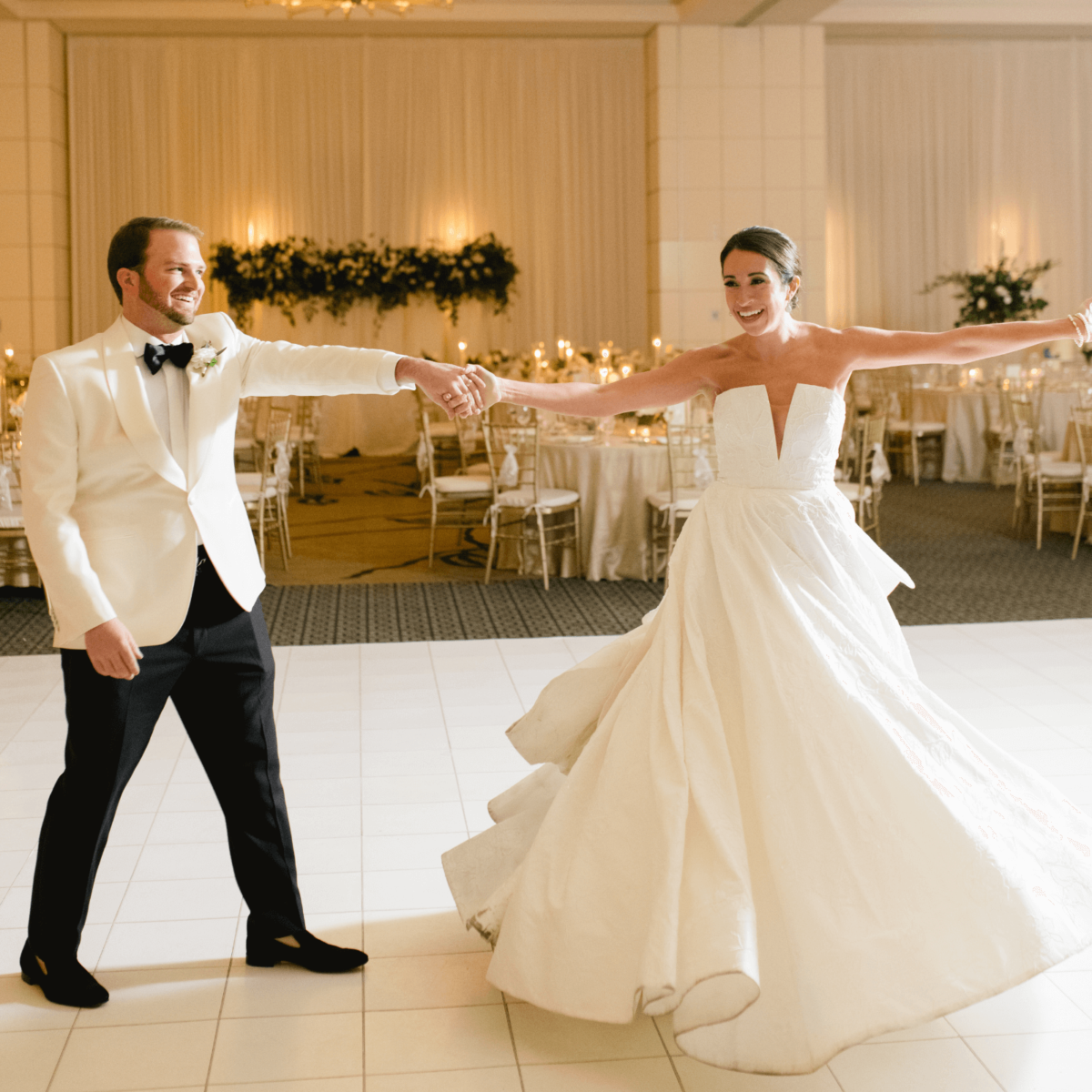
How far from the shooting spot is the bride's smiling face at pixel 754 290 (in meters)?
2.62

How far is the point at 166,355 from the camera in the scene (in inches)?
95.1

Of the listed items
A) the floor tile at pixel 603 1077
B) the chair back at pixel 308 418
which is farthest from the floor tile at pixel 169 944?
the chair back at pixel 308 418

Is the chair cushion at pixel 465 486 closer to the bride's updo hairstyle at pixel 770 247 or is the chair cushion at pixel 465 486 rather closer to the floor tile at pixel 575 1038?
the bride's updo hairstyle at pixel 770 247

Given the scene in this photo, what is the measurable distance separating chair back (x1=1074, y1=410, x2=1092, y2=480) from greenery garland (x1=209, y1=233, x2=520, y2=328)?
7143mm

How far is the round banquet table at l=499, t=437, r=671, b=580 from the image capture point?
296 inches

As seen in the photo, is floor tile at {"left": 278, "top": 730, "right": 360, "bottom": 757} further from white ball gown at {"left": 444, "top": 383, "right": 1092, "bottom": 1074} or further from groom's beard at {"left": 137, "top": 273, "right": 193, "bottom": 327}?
groom's beard at {"left": 137, "top": 273, "right": 193, "bottom": 327}

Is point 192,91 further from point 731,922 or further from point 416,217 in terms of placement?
point 731,922

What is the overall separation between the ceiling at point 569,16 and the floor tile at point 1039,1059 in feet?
34.2

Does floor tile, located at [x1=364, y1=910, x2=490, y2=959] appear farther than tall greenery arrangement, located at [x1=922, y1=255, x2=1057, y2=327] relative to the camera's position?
No

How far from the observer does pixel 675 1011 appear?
2184mm

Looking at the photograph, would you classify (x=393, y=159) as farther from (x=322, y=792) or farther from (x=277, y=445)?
(x=322, y=792)

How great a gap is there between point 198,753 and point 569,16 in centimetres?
1097

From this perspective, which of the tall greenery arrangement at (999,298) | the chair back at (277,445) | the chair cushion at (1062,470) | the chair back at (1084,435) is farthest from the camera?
the tall greenery arrangement at (999,298)

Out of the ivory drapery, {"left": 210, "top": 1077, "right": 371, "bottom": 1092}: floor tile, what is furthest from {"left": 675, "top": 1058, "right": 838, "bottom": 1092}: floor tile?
the ivory drapery
